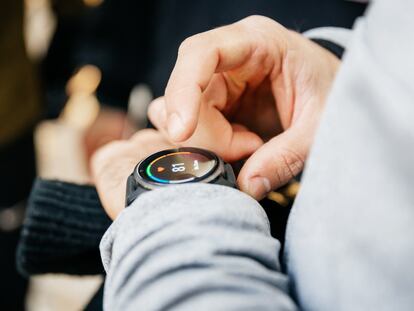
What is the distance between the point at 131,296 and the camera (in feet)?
0.86

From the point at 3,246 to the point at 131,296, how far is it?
89cm

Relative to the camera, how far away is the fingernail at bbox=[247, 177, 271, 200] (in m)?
0.36

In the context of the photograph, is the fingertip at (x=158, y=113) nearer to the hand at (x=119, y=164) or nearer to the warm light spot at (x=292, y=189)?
A: the hand at (x=119, y=164)

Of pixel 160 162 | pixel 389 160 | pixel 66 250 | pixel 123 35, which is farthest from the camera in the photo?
pixel 123 35

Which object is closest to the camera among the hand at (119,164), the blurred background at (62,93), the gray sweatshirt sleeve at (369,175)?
the gray sweatshirt sleeve at (369,175)

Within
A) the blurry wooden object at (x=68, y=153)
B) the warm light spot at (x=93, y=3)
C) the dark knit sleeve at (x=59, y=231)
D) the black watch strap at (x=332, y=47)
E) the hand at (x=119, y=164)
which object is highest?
the black watch strap at (x=332, y=47)

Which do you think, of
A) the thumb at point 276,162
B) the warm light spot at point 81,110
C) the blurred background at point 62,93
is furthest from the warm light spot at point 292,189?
the warm light spot at point 81,110

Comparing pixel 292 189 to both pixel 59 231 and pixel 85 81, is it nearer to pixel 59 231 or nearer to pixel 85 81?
pixel 59 231

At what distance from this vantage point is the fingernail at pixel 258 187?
0.36 metres

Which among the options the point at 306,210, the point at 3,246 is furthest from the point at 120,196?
the point at 3,246

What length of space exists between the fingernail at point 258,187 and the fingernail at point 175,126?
0.06m

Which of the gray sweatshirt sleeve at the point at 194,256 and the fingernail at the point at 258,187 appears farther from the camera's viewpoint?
the fingernail at the point at 258,187

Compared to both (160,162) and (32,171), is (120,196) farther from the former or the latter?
(32,171)

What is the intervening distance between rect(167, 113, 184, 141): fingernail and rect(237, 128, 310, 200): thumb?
0.05 meters
